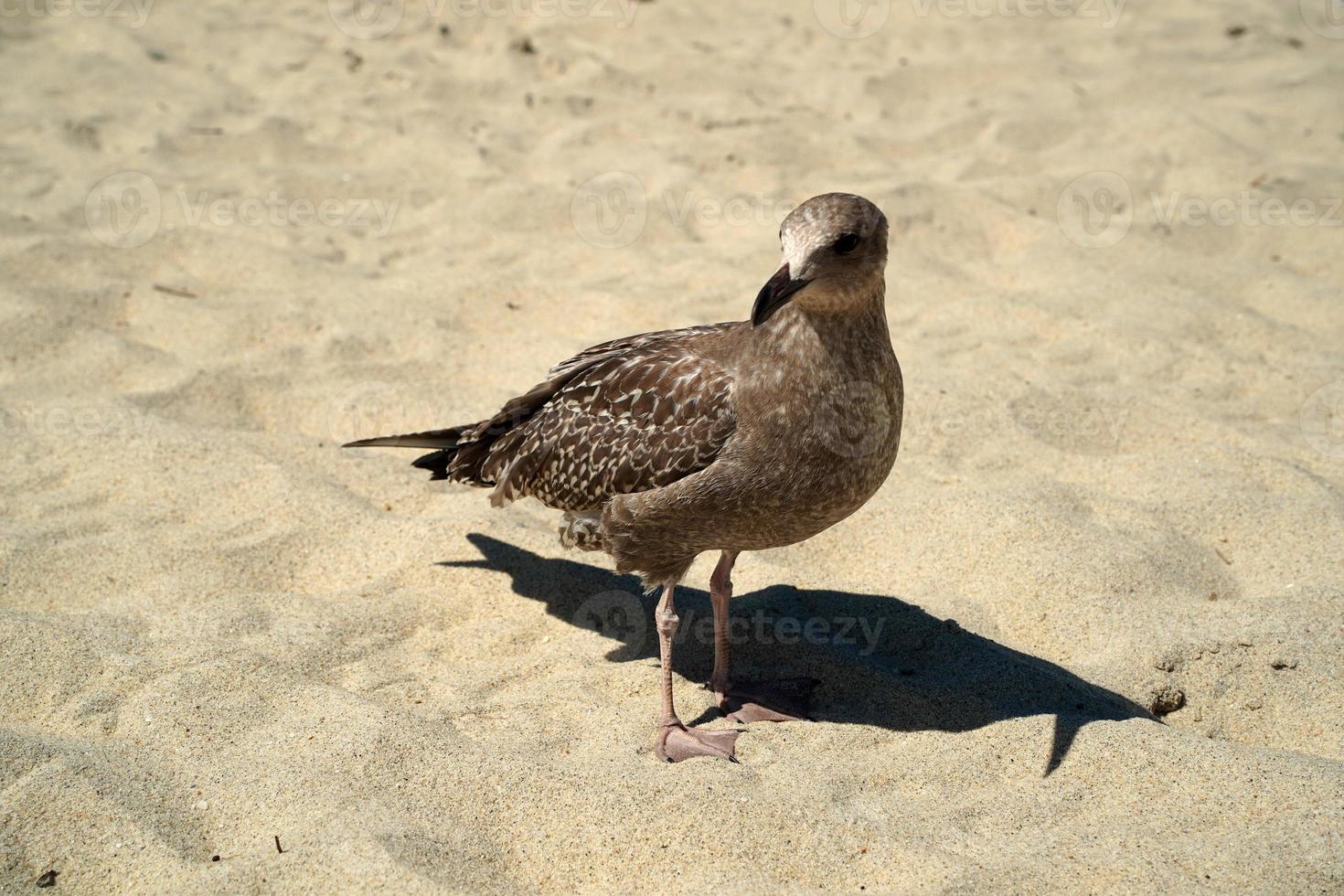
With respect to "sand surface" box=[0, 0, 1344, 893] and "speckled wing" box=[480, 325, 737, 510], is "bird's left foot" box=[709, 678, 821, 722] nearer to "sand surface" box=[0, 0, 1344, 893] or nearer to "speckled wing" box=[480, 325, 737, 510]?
"sand surface" box=[0, 0, 1344, 893]

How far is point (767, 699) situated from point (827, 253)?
179cm

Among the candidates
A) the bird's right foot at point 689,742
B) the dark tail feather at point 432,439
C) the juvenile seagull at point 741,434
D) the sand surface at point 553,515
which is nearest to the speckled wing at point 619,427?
the juvenile seagull at point 741,434

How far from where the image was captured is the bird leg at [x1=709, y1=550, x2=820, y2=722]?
4469mm

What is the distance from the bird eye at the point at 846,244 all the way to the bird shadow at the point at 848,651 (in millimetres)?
1746

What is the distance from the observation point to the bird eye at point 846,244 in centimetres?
376

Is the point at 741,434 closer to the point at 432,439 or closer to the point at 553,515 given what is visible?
the point at 432,439

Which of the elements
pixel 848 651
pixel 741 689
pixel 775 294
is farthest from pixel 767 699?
pixel 775 294

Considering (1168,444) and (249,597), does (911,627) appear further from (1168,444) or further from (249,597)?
(249,597)

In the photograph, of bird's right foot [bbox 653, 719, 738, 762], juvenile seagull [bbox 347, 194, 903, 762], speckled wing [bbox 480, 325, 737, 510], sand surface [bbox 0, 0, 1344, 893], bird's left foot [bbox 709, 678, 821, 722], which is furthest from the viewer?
bird's left foot [bbox 709, 678, 821, 722]

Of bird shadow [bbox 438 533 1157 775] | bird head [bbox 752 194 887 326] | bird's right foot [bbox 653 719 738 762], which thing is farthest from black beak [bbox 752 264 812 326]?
bird shadow [bbox 438 533 1157 775]

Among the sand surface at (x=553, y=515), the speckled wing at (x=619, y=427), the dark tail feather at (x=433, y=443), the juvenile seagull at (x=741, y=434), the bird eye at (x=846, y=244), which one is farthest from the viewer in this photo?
the dark tail feather at (x=433, y=443)

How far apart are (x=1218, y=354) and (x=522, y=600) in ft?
14.0

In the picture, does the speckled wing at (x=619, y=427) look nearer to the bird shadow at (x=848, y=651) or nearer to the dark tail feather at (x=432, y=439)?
the dark tail feather at (x=432, y=439)

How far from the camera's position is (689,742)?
13.7 ft
